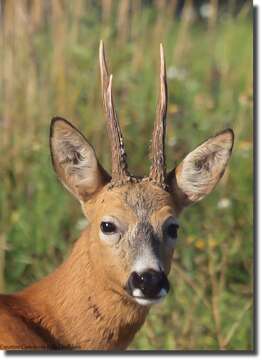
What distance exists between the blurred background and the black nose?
120cm

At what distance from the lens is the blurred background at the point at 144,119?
17.8 feet

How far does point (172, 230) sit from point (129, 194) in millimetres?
178

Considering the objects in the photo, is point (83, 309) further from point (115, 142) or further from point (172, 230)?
point (115, 142)

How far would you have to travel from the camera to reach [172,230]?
409 centimetres

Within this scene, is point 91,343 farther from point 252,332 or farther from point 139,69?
point 139,69

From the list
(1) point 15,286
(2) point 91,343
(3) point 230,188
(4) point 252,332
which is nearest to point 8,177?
(1) point 15,286

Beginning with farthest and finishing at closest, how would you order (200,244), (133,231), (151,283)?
(200,244) → (133,231) → (151,283)

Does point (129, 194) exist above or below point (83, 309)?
above

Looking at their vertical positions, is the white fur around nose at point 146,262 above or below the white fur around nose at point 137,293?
above

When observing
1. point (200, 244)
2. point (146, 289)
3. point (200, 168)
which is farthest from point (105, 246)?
point (200, 244)

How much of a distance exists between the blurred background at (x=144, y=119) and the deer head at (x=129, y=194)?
0.98m

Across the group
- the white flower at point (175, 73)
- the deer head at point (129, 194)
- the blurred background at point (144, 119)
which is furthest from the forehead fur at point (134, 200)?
the white flower at point (175, 73)

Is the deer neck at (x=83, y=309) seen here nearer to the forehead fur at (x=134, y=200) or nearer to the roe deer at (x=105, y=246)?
the roe deer at (x=105, y=246)

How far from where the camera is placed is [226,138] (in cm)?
430
